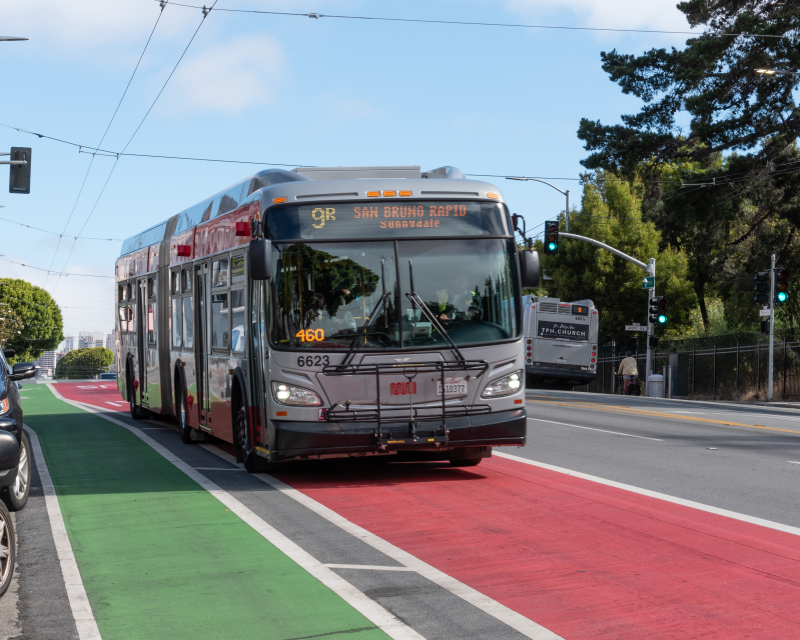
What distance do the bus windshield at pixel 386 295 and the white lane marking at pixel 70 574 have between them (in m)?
2.66

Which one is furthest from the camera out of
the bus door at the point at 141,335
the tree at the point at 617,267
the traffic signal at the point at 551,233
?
the tree at the point at 617,267

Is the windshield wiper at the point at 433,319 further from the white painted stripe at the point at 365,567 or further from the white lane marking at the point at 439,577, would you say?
the white painted stripe at the point at 365,567

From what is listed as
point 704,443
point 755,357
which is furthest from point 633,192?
point 704,443

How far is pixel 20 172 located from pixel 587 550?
1949 cm

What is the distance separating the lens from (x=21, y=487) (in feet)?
33.0

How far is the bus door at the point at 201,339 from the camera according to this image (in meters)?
14.0

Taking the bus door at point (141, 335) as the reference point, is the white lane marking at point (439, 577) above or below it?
below

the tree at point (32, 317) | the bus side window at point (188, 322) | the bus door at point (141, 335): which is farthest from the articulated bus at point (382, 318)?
the tree at point (32, 317)

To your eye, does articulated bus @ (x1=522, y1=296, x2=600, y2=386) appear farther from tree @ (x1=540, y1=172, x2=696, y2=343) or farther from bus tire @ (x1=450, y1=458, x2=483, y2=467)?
bus tire @ (x1=450, y1=458, x2=483, y2=467)

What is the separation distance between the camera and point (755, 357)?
121ft

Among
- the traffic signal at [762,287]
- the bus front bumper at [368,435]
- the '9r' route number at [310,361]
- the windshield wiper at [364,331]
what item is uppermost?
the traffic signal at [762,287]

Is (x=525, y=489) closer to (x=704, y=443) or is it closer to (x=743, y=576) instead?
(x=743, y=576)

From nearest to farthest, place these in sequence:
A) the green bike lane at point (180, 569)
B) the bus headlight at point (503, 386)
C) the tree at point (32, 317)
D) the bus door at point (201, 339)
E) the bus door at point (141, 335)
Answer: the green bike lane at point (180, 569)
the bus headlight at point (503, 386)
the bus door at point (201, 339)
the bus door at point (141, 335)
the tree at point (32, 317)

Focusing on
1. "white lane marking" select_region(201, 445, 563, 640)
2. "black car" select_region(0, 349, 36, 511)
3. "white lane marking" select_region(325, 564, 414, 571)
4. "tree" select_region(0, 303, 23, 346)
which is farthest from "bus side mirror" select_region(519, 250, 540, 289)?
"tree" select_region(0, 303, 23, 346)
